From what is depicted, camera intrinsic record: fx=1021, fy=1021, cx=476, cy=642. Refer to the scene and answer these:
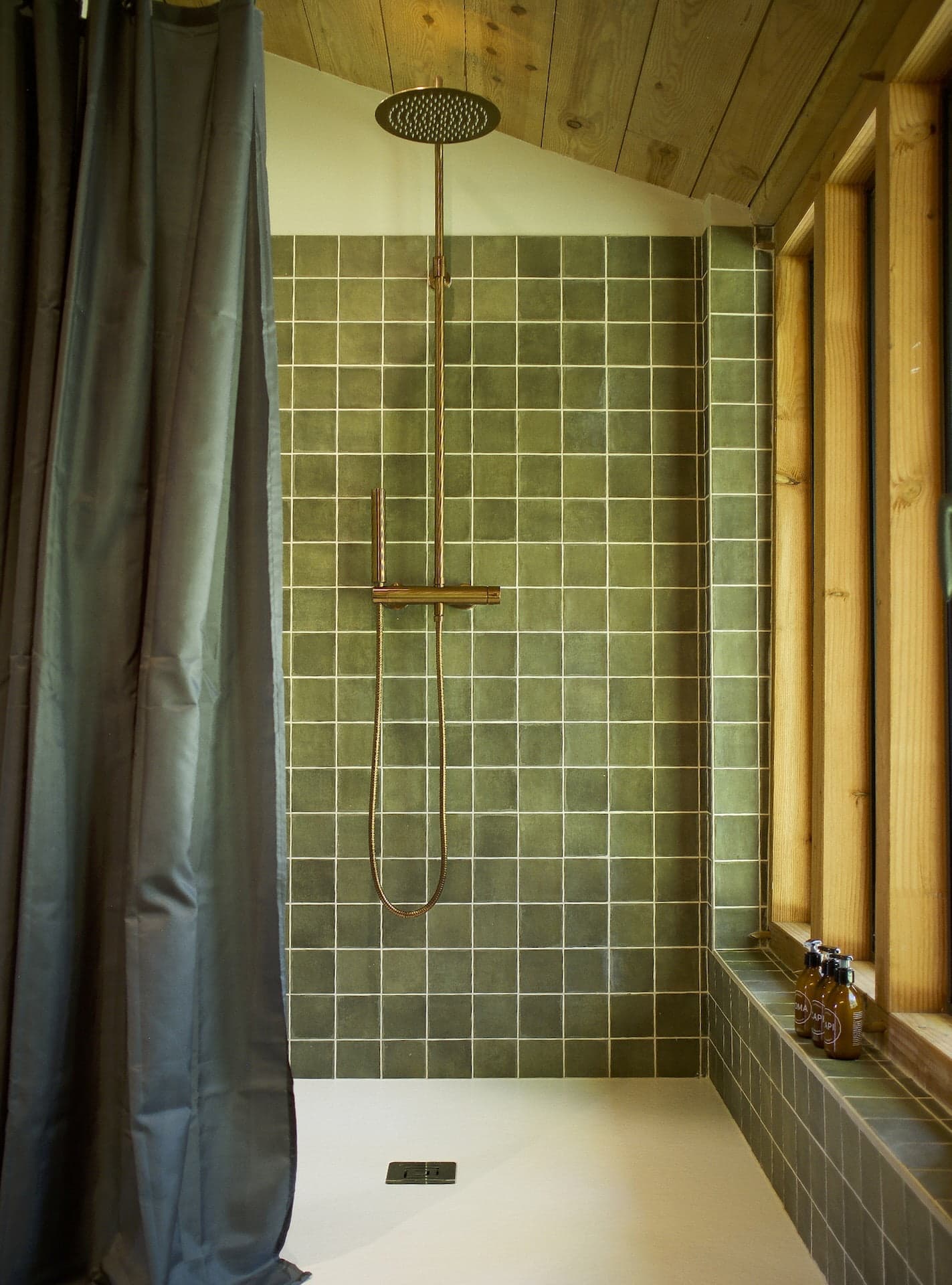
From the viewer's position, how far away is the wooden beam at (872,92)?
5.10 ft

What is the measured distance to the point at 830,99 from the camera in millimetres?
1938

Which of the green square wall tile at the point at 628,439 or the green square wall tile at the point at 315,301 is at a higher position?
the green square wall tile at the point at 315,301

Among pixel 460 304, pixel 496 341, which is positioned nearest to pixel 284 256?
pixel 460 304

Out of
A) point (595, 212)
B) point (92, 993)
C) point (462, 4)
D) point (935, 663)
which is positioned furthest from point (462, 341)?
point (92, 993)

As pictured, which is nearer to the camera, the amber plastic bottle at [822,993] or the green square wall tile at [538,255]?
the amber plastic bottle at [822,993]

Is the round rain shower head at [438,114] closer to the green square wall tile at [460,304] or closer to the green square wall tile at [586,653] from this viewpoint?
the green square wall tile at [460,304]

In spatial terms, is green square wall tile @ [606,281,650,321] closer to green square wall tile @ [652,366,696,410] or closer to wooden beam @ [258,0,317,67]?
green square wall tile @ [652,366,696,410]

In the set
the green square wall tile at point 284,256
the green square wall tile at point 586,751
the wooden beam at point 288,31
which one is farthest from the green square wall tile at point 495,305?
the green square wall tile at point 586,751

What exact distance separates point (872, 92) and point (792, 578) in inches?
41.1

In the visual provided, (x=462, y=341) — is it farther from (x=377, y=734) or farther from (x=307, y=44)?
(x=377, y=734)

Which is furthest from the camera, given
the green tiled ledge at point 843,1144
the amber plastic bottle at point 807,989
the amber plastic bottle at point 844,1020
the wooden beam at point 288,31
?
the wooden beam at point 288,31

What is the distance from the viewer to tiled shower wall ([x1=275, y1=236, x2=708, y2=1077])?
2555mm

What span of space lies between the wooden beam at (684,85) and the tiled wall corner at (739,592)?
0.74ft

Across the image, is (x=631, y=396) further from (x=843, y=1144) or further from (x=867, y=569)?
(x=843, y=1144)
